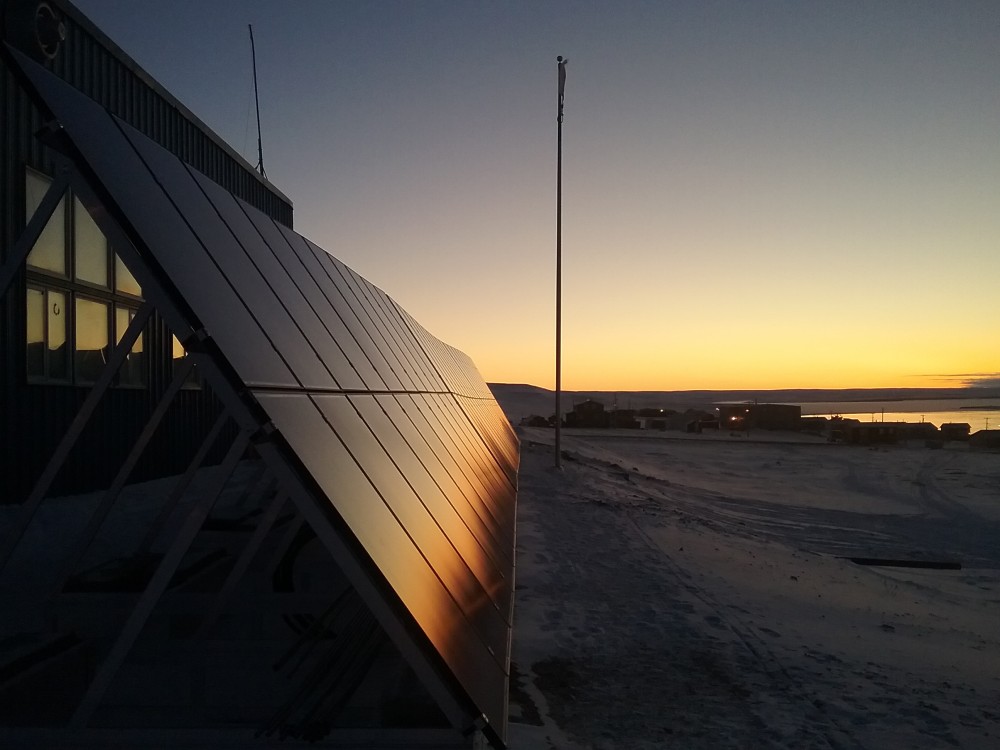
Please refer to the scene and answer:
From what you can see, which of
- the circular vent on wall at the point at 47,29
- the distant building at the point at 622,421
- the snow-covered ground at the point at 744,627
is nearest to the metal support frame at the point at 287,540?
the snow-covered ground at the point at 744,627

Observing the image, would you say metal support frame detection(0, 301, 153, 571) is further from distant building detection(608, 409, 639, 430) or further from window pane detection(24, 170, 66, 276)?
distant building detection(608, 409, 639, 430)

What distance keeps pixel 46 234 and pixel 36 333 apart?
4.33 ft

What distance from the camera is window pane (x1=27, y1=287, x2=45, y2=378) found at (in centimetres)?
957

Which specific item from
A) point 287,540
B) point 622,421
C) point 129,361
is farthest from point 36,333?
point 622,421

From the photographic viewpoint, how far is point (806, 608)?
984 centimetres

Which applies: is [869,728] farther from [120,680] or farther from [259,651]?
[120,680]

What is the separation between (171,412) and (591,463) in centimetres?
1871

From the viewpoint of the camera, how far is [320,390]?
13.9ft

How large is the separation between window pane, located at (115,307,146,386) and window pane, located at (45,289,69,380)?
3.72 ft

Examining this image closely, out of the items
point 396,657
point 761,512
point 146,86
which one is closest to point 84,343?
point 146,86

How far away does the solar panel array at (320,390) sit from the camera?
3068mm

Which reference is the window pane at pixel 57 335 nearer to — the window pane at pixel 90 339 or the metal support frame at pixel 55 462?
the window pane at pixel 90 339

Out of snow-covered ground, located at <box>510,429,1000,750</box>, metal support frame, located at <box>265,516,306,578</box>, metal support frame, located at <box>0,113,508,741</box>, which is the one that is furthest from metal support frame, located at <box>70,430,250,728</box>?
snow-covered ground, located at <box>510,429,1000,750</box>

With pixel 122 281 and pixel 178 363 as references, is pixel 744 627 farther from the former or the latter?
pixel 178 363
